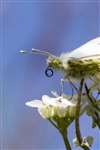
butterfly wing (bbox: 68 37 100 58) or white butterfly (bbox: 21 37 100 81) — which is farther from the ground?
butterfly wing (bbox: 68 37 100 58)

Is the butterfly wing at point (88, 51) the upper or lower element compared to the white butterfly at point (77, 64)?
upper

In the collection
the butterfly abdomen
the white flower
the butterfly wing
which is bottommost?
the white flower

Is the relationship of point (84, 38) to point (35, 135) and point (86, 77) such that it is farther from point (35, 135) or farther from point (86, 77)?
point (86, 77)

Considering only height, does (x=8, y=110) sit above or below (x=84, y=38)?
below

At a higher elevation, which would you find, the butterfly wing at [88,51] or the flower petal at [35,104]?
the butterfly wing at [88,51]

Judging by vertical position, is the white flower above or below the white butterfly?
below

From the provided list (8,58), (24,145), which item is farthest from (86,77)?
(8,58)

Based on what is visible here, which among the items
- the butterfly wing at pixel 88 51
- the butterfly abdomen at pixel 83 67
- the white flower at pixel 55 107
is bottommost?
the white flower at pixel 55 107

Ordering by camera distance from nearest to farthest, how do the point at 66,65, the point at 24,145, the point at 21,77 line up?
the point at 66,65, the point at 24,145, the point at 21,77

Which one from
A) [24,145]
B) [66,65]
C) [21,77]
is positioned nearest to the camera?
[66,65]

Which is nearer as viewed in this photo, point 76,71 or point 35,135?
point 76,71
